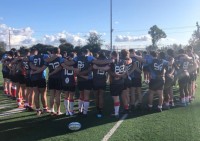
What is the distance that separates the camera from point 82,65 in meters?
9.16

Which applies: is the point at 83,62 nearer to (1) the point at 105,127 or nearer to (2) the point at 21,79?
(1) the point at 105,127

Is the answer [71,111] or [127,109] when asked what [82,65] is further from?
[127,109]

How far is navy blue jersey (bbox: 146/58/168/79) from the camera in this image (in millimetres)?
9867

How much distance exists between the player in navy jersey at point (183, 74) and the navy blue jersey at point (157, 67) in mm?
1453

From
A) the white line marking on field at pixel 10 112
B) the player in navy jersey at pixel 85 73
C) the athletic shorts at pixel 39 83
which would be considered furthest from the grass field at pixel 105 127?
the athletic shorts at pixel 39 83

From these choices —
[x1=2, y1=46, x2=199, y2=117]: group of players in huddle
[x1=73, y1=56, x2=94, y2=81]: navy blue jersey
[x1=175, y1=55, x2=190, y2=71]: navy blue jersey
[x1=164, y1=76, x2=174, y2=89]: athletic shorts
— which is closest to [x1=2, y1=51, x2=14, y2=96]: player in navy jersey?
[x1=2, y1=46, x2=199, y2=117]: group of players in huddle

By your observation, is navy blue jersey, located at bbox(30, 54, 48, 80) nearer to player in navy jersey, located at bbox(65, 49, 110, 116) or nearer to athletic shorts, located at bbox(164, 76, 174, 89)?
player in navy jersey, located at bbox(65, 49, 110, 116)

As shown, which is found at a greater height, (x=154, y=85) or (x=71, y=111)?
(x=154, y=85)

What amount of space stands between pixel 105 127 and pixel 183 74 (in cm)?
468

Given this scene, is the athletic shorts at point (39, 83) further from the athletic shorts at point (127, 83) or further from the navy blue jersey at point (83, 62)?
the athletic shorts at point (127, 83)

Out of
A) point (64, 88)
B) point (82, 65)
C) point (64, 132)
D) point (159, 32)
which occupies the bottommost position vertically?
point (64, 132)

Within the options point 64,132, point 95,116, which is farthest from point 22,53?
point 64,132

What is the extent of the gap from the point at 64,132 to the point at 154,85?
3.95m

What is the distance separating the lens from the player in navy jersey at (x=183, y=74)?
1109 cm
